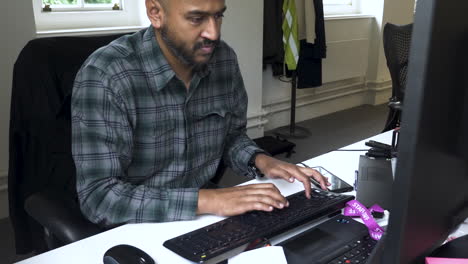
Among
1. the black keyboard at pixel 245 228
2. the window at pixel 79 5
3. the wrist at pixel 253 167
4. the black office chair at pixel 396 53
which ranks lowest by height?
the wrist at pixel 253 167

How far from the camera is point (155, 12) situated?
1.13 meters

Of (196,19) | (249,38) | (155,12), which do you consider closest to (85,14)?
(249,38)

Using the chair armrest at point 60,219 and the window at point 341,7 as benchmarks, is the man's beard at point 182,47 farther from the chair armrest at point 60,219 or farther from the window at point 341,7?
the window at point 341,7

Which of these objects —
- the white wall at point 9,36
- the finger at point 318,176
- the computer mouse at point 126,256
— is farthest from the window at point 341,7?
the computer mouse at point 126,256

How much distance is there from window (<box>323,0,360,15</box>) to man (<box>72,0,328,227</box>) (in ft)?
10.2

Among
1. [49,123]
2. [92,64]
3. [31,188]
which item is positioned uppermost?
[92,64]

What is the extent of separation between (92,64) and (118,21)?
176 cm

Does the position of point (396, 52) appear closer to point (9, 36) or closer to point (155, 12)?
point (155, 12)

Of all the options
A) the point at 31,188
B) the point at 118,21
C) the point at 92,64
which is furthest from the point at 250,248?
the point at 118,21

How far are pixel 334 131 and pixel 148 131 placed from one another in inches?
115

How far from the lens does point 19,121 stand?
45.0 inches

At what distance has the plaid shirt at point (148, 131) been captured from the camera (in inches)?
37.7

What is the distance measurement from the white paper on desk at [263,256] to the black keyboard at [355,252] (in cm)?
9

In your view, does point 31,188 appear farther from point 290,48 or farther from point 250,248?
point 290,48
